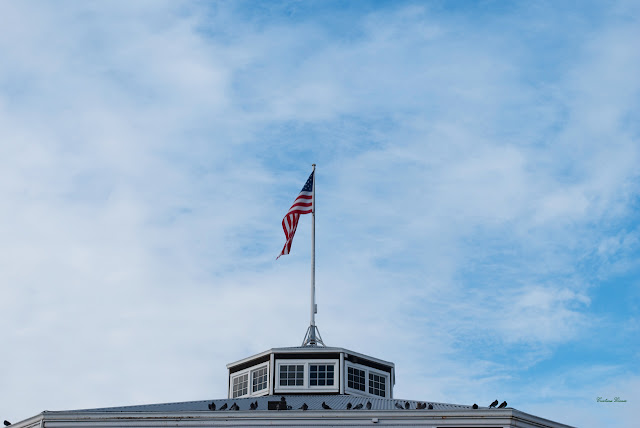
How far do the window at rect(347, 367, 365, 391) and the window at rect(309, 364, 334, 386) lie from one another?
0.86 m

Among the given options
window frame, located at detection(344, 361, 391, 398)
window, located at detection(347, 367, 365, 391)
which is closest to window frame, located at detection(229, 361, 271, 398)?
window frame, located at detection(344, 361, 391, 398)

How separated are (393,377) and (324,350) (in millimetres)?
4543

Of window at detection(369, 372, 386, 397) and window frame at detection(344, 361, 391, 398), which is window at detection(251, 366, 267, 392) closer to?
window frame at detection(344, 361, 391, 398)

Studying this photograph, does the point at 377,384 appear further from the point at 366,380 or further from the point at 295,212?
the point at 295,212

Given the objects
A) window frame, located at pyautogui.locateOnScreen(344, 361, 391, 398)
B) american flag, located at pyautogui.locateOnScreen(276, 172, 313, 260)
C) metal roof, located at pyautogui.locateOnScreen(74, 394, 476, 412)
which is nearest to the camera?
metal roof, located at pyautogui.locateOnScreen(74, 394, 476, 412)

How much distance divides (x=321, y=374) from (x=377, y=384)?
11.5ft

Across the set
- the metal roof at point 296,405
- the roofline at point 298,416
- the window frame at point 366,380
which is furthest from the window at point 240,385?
the roofline at point 298,416

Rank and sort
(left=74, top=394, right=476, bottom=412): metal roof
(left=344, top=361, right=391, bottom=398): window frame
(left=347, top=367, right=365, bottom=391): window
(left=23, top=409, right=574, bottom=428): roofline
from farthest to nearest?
(left=347, top=367, right=365, bottom=391): window → (left=344, top=361, right=391, bottom=398): window frame → (left=74, top=394, right=476, bottom=412): metal roof → (left=23, top=409, right=574, bottom=428): roofline

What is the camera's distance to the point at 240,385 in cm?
4378

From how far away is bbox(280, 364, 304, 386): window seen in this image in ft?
136

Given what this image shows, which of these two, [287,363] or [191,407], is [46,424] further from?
[287,363]

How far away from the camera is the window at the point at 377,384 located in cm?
4336

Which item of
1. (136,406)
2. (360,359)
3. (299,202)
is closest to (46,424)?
(136,406)

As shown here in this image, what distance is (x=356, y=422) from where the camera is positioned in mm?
32875
